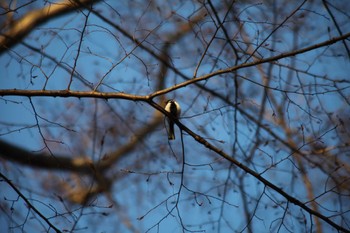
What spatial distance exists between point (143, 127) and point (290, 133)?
1.79 meters

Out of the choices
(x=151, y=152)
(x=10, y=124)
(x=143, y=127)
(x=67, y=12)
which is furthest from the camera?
(x=143, y=127)

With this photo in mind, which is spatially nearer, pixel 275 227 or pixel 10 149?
pixel 275 227

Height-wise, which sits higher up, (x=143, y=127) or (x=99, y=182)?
(x=143, y=127)

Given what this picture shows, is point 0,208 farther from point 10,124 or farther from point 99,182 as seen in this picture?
point 99,182

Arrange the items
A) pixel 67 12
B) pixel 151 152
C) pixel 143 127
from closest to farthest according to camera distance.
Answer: pixel 67 12
pixel 151 152
pixel 143 127

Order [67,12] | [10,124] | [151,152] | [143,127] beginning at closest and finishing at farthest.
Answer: [10,124] → [67,12] → [151,152] → [143,127]

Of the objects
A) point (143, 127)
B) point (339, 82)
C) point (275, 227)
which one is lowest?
point (275, 227)

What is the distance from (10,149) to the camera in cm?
346

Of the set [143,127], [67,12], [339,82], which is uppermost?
[67,12]

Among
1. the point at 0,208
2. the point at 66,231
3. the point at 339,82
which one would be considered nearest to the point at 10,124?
the point at 0,208

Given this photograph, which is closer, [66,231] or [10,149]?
[66,231]

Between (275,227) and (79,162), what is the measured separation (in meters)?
2.42

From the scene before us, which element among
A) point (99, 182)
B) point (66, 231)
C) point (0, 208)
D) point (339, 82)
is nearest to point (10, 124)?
point (0, 208)

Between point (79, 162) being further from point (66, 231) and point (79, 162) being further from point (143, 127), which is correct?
point (66, 231)
